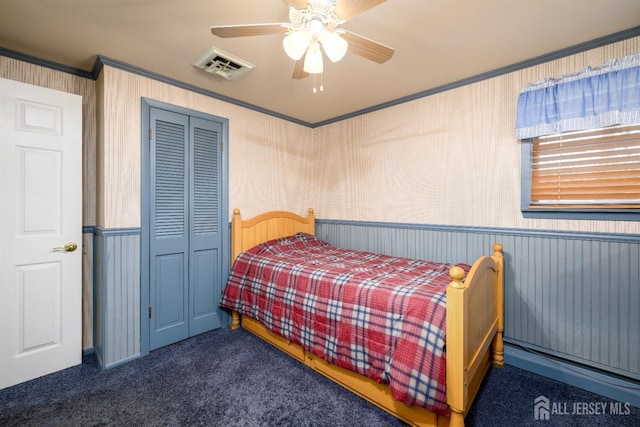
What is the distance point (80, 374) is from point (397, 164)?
3.26 meters

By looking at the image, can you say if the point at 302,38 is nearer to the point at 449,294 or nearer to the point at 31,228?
the point at 449,294

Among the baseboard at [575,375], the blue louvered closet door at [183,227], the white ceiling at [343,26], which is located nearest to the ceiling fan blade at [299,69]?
the white ceiling at [343,26]

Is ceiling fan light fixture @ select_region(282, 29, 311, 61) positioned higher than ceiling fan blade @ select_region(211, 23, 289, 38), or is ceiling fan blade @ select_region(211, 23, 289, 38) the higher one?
ceiling fan blade @ select_region(211, 23, 289, 38)

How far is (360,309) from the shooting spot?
5.77 ft

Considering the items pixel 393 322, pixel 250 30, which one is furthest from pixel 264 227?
pixel 250 30

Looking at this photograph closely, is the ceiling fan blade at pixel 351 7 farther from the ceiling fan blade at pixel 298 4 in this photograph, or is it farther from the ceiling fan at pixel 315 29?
the ceiling fan blade at pixel 298 4

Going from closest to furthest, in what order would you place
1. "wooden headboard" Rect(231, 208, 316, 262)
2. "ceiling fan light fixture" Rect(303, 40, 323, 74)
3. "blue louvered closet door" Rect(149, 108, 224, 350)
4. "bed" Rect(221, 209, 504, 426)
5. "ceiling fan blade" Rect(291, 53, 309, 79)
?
1. "bed" Rect(221, 209, 504, 426)
2. "ceiling fan light fixture" Rect(303, 40, 323, 74)
3. "ceiling fan blade" Rect(291, 53, 309, 79)
4. "blue louvered closet door" Rect(149, 108, 224, 350)
5. "wooden headboard" Rect(231, 208, 316, 262)

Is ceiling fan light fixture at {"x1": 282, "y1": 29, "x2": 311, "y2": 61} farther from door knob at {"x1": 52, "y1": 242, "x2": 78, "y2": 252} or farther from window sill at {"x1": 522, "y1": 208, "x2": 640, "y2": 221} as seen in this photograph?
door knob at {"x1": 52, "y1": 242, "x2": 78, "y2": 252}

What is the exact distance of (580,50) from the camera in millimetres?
2008

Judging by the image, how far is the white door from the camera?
196 cm

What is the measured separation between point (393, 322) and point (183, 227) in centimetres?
203

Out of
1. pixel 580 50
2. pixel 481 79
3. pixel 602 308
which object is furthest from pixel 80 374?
pixel 580 50

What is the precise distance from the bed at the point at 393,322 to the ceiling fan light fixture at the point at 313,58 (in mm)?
1312

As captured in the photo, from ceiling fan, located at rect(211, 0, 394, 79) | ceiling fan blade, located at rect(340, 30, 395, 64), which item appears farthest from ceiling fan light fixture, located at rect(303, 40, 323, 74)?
ceiling fan blade, located at rect(340, 30, 395, 64)
